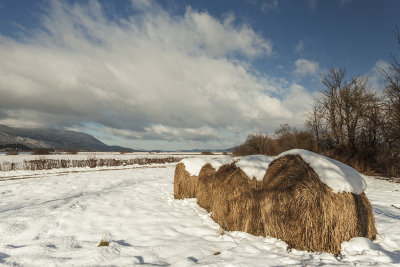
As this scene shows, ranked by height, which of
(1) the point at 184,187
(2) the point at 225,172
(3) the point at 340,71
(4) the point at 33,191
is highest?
(3) the point at 340,71

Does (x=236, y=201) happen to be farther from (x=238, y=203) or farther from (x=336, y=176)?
(x=336, y=176)

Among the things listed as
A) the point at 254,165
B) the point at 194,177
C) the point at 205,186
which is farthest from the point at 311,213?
the point at 194,177

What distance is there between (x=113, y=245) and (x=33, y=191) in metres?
7.97

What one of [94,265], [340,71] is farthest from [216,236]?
[340,71]

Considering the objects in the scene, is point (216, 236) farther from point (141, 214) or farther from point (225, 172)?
point (141, 214)

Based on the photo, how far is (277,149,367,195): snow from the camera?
3553 millimetres

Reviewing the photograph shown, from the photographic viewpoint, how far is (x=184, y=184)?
772 cm

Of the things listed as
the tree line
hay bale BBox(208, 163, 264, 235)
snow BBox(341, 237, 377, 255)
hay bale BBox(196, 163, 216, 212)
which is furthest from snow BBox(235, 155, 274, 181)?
the tree line

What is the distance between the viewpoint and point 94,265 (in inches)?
123

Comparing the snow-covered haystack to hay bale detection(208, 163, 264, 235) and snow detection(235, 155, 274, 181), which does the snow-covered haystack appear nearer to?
hay bale detection(208, 163, 264, 235)

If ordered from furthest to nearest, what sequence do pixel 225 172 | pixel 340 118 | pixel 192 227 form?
pixel 340 118
pixel 225 172
pixel 192 227

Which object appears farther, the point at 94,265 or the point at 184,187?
the point at 184,187

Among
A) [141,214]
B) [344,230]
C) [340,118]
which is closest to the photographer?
[344,230]

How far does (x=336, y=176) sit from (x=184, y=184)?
5310 mm
